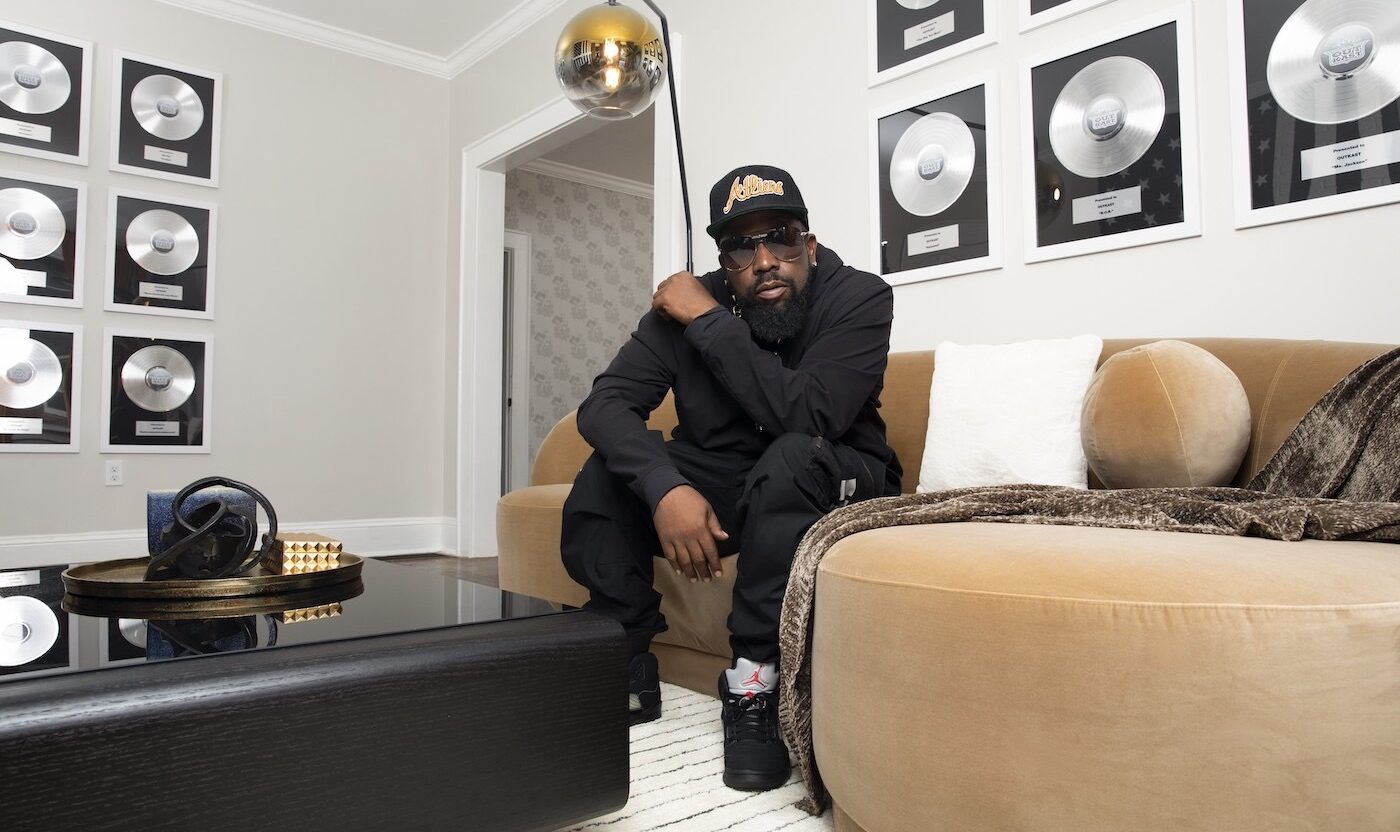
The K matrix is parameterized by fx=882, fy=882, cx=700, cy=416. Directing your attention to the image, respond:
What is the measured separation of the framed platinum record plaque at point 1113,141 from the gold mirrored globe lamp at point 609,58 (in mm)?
1102

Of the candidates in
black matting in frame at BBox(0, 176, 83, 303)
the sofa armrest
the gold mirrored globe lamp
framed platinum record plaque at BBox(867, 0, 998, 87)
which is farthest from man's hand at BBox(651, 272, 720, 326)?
black matting in frame at BBox(0, 176, 83, 303)

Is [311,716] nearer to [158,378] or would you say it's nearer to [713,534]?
[713,534]

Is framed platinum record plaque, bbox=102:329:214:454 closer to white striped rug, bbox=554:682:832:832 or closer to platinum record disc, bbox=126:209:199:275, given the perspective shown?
platinum record disc, bbox=126:209:199:275

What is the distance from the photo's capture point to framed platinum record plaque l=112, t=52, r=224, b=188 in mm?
4410

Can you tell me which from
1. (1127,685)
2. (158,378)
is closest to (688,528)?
(1127,685)

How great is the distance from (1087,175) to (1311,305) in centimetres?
65

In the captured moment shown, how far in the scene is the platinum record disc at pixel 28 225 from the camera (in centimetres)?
411

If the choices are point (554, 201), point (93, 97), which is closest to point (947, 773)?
point (93, 97)

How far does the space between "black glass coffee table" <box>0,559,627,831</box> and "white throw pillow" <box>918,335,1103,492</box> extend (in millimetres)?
1140

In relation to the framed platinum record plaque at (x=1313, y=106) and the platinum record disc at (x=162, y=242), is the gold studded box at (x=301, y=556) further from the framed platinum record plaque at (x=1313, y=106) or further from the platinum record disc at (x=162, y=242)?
the platinum record disc at (x=162, y=242)

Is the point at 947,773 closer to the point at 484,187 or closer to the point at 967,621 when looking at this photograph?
the point at 967,621

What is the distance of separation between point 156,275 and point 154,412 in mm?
692

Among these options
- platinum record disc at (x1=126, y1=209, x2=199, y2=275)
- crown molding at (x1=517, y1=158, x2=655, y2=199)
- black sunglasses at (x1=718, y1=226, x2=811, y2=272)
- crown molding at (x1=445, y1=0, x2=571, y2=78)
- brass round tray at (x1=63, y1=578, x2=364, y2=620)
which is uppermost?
crown molding at (x1=445, y1=0, x2=571, y2=78)

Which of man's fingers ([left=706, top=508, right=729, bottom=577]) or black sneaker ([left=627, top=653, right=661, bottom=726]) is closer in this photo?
man's fingers ([left=706, top=508, right=729, bottom=577])
